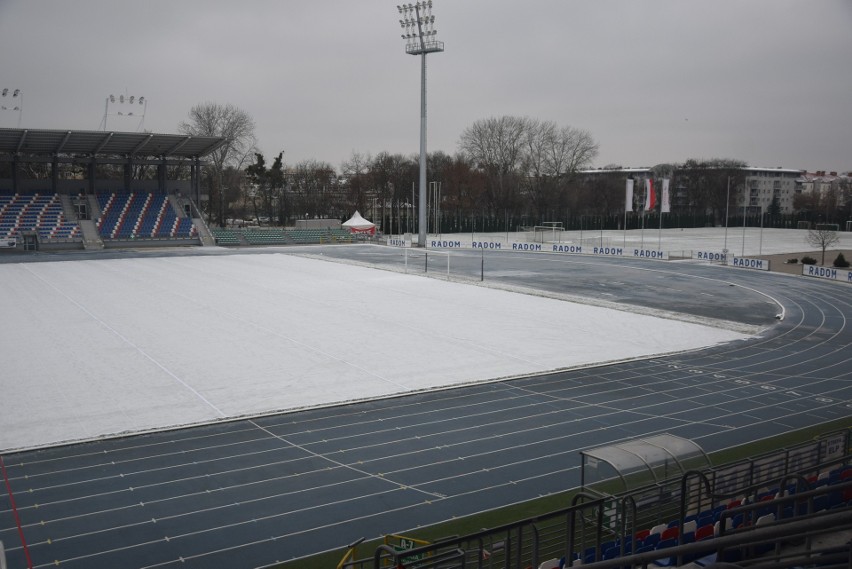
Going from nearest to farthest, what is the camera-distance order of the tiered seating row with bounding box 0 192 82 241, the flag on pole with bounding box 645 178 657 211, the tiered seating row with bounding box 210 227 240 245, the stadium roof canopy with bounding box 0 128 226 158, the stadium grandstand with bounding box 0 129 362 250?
the flag on pole with bounding box 645 178 657 211 < the stadium roof canopy with bounding box 0 128 226 158 < the stadium grandstand with bounding box 0 129 362 250 < the tiered seating row with bounding box 0 192 82 241 < the tiered seating row with bounding box 210 227 240 245

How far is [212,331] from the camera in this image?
24.5 metres

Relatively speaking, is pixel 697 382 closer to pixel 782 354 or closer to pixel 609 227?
pixel 782 354

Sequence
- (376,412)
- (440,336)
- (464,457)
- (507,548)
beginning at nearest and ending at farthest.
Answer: (507,548), (464,457), (376,412), (440,336)

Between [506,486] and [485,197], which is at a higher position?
[485,197]

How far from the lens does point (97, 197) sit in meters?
68.2

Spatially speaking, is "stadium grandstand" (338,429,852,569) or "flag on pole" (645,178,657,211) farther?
"flag on pole" (645,178,657,211)

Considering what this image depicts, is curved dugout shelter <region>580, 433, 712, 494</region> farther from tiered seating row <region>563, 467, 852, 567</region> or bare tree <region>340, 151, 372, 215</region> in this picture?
bare tree <region>340, 151, 372, 215</region>

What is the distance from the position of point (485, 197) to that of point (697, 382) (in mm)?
95778

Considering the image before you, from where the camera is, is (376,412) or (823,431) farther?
(376,412)

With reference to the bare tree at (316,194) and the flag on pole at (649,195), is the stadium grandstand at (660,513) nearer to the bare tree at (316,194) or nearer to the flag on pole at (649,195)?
the flag on pole at (649,195)

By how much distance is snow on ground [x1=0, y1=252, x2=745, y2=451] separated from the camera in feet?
53.6

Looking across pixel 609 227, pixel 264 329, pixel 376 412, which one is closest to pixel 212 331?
pixel 264 329

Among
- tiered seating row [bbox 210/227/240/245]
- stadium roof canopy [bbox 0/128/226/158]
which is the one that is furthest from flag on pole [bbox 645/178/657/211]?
tiered seating row [bbox 210/227/240/245]

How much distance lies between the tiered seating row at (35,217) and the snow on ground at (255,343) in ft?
80.7
